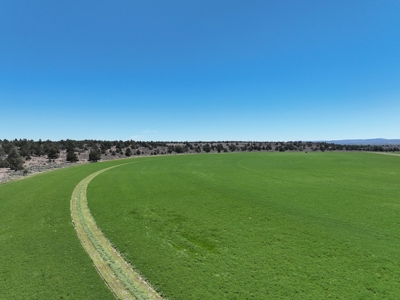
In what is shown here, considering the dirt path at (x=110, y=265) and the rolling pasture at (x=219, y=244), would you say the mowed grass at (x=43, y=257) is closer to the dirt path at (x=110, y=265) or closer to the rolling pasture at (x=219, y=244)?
the rolling pasture at (x=219, y=244)

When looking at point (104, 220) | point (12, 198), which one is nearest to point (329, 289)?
point (104, 220)

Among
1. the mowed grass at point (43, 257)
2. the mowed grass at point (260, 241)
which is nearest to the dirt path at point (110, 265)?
the mowed grass at point (43, 257)

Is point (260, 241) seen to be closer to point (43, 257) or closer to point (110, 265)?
point (110, 265)

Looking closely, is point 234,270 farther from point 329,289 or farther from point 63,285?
point 63,285

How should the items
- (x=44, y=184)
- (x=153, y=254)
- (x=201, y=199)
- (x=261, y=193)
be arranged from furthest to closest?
(x=44, y=184) → (x=261, y=193) → (x=201, y=199) → (x=153, y=254)

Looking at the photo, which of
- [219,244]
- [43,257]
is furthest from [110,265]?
[219,244]
